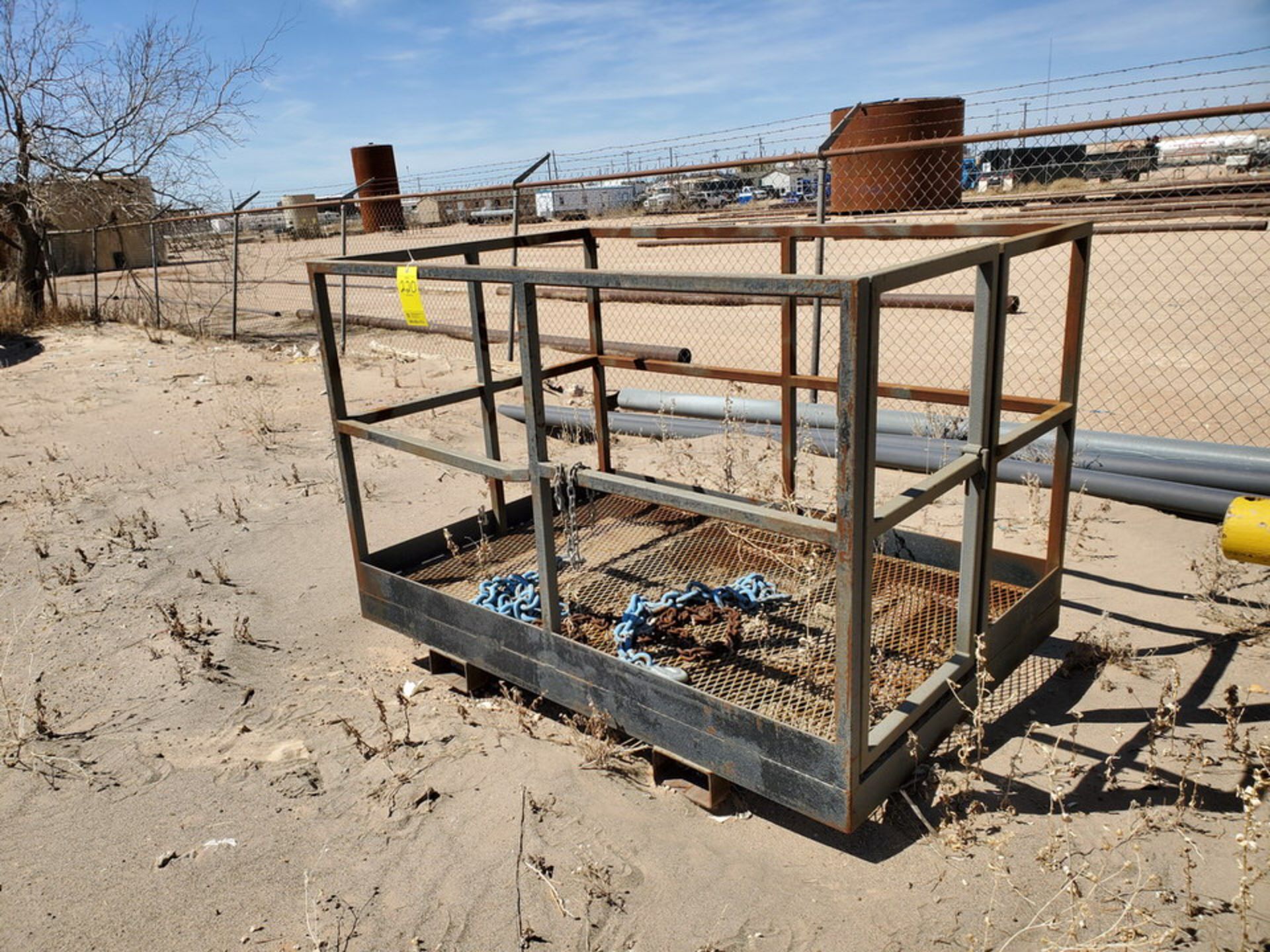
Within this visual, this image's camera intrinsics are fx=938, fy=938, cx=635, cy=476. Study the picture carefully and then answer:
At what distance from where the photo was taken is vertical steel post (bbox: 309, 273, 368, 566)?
381 centimetres

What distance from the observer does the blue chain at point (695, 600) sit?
3646mm

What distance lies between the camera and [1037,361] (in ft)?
29.1

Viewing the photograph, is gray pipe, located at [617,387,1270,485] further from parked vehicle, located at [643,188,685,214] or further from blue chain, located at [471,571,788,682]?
parked vehicle, located at [643,188,685,214]

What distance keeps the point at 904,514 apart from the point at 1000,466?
332cm

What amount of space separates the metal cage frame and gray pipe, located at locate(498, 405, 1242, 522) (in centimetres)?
102

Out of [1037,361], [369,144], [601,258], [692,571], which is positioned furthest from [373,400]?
[369,144]

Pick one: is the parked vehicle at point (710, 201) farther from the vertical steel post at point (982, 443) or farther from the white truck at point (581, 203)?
the vertical steel post at point (982, 443)

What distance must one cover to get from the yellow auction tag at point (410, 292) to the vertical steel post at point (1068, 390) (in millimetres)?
2358

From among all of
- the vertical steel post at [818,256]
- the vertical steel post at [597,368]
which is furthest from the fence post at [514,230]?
the vertical steel post at [597,368]

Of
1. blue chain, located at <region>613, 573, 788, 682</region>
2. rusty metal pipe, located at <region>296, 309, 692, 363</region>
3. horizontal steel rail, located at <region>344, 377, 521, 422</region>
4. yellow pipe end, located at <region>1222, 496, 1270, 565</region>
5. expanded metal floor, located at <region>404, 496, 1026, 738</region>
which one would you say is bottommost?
expanded metal floor, located at <region>404, 496, 1026, 738</region>

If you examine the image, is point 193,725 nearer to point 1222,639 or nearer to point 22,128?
point 1222,639

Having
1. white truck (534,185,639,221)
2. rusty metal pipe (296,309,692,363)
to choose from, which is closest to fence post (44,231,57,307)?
rusty metal pipe (296,309,692,363)

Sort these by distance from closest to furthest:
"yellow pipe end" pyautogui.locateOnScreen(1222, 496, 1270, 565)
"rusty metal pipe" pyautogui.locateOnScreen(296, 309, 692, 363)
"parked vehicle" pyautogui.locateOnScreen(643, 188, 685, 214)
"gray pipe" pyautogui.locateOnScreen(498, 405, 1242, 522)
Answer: "yellow pipe end" pyautogui.locateOnScreen(1222, 496, 1270, 565) < "gray pipe" pyautogui.locateOnScreen(498, 405, 1242, 522) < "rusty metal pipe" pyautogui.locateOnScreen(296, 309, 692, 363) < "parked vehicle" pyautogui.locateOnScreen(643, 188, 685, 214)

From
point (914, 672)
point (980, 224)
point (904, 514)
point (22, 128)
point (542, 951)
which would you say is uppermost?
point (22, 128)
